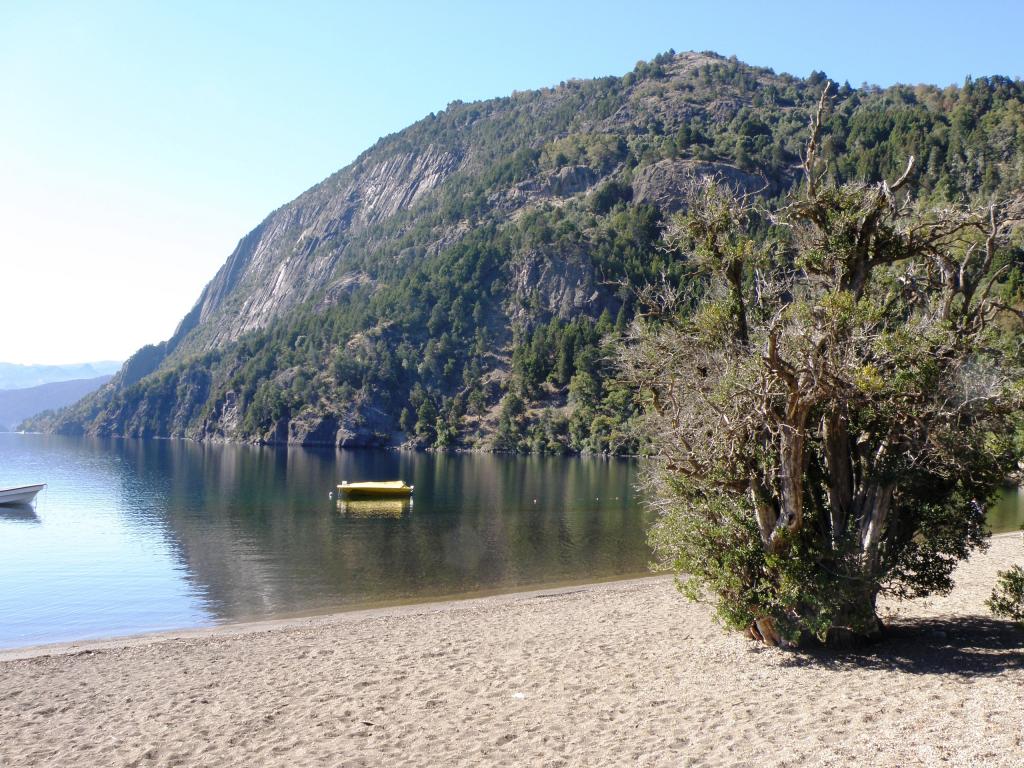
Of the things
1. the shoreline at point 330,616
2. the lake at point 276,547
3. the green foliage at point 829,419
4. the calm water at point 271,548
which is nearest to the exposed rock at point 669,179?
the lake at point 276,547

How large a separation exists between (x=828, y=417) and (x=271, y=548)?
1180 inches

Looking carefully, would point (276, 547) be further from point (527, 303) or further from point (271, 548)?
point (527, 303)

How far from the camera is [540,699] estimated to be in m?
11.5

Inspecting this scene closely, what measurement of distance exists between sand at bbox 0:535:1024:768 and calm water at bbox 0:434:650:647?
24.8ft

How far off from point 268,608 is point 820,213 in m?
20.6

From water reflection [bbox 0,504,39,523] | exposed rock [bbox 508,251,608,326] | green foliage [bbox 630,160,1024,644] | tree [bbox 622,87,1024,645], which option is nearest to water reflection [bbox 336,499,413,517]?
water reflection [bbox 0,504,39,523]

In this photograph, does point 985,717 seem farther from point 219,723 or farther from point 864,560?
point 219,723

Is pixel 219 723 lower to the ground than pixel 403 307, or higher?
lower

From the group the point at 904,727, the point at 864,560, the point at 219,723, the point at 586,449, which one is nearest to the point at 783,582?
the point at 864,560

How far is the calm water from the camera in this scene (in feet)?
82.8

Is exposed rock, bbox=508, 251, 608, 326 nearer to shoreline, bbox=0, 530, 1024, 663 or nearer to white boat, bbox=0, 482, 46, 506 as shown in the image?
white boat, bbox=0, 482, 46, 506

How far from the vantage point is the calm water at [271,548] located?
82.8ft

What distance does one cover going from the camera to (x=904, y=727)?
9.08 m

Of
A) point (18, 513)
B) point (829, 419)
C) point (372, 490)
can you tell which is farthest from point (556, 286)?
point (829, 419)
